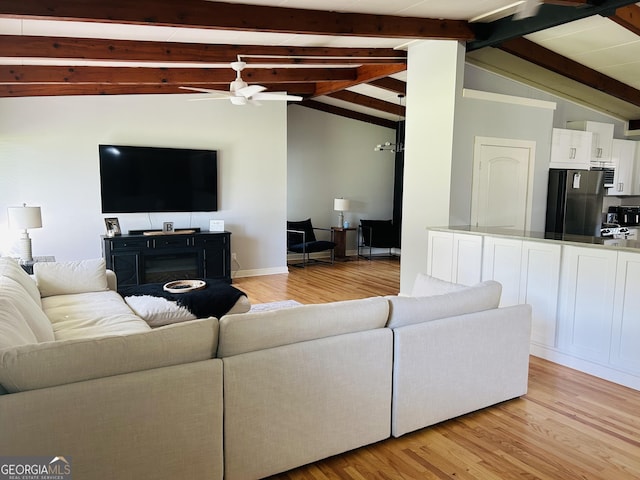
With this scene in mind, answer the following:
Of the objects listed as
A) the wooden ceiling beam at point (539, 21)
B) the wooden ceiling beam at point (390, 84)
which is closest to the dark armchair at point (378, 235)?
the wooden ceiling beam at point (390, 84)

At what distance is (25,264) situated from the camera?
16.1 ft

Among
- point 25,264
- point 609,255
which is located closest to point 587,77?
point 609,255

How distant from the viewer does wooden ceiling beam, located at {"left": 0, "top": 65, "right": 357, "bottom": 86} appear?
475 cm

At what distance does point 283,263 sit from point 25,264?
3.74 meters

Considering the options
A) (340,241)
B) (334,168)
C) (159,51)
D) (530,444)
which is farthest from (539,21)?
(340,241)

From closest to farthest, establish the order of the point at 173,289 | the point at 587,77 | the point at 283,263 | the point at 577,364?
1. the point at 577,364
2. the point at 173,289
3. the point at 587,77
4. the point at 283,263

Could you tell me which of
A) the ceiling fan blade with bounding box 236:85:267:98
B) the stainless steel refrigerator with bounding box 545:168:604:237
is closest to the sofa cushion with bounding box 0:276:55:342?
the ceiling fan blade with bounding box 236:85:267:98

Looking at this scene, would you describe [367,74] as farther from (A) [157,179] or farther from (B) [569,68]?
(A) [157,179]

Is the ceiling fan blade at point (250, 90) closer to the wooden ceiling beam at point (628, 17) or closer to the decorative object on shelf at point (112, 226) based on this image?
the decorative object on shelf at point (112, 226)

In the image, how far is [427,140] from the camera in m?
5.36

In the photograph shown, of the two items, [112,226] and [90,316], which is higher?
[112,226]

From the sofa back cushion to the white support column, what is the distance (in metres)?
3.04

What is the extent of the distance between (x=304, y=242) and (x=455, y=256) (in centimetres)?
403

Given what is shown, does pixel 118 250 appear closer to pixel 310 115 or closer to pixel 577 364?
pixel 310 115
